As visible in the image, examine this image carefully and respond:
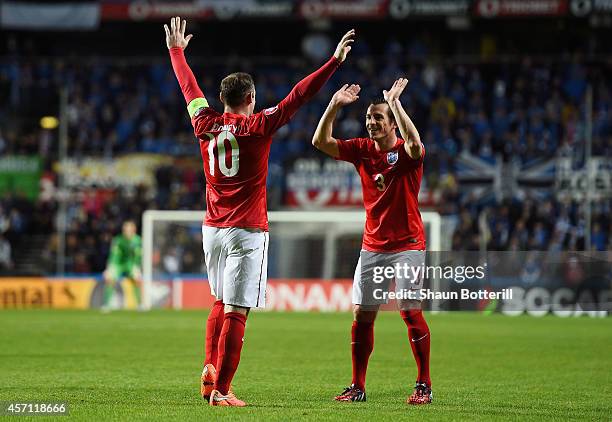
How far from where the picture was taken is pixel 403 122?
8656mm

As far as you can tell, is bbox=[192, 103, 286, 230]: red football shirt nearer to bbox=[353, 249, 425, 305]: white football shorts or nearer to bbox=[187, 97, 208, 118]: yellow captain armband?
bbox=[187, 97, 208, 118]: yellow captain armband

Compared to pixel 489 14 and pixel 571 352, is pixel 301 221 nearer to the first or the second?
pixel 489 14

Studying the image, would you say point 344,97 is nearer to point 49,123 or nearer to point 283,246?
point 283,246

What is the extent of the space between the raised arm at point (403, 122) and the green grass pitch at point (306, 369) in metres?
1.95

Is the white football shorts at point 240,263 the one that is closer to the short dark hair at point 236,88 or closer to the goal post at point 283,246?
the short dark hair at point 236,88

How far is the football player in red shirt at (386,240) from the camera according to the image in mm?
8992

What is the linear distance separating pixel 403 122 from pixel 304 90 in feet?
2.98

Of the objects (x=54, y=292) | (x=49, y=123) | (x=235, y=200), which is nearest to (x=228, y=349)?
(x=235, y=200)

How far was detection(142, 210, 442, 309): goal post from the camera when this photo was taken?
26656mm

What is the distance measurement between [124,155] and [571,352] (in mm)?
18689

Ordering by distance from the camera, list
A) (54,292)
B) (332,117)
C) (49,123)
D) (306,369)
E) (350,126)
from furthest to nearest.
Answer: (49,123)
(350,126)
(54,292)
(306,369)
(332,117)

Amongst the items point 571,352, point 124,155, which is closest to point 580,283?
point 571,352

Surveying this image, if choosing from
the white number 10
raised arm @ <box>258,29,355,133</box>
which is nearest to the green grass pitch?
the white number 10

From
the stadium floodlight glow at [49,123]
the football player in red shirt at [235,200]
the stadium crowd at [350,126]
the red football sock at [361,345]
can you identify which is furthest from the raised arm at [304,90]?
the stadium floodlight glow at [49,123]
